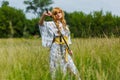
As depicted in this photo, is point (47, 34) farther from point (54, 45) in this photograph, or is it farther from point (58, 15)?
point (58, 15)

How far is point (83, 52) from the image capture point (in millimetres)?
7398

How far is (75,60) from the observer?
6805 millimetres

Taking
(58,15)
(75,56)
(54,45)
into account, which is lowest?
(75,56)

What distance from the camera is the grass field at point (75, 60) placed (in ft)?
17.3

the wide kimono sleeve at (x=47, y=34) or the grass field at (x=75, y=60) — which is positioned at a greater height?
the wide kimono sleeve at (x=47, y=34)

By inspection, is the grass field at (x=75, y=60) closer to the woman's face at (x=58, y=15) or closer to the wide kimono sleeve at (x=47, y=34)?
the wide kimono sleeve at (x=47, y=34)

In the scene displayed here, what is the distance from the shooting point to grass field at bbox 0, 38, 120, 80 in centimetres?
529

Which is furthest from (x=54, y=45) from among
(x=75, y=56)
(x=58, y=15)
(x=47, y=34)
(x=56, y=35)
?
(x=75, y=56)

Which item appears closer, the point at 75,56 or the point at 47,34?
the point at 47,34

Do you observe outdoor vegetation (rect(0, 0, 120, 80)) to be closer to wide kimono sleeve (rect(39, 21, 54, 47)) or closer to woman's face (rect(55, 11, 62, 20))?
wide kimono sleeve (rect(39, 21, 54, 47))

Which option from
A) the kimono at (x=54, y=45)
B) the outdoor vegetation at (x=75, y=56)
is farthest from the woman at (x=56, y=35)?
the outdoor vegetation at (x=75, y=56)

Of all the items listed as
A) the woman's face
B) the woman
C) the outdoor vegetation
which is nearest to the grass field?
the outdoor vegetation

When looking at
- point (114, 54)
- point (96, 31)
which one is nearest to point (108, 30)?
point (96, 31)

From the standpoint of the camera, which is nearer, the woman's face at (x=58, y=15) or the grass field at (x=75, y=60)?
the grass field at (x=75, y=60)
